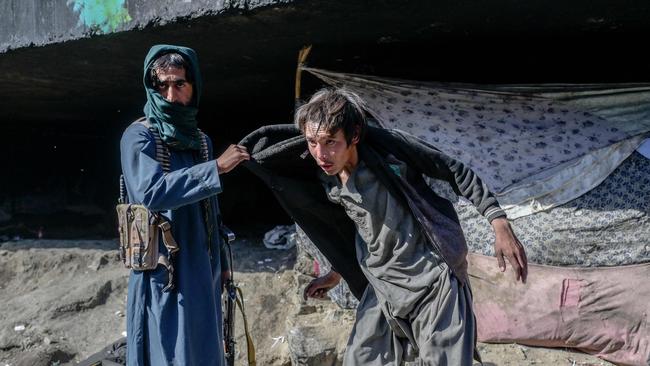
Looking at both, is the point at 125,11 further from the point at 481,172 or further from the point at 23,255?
the point at 23,255

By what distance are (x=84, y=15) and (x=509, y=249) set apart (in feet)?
10.2

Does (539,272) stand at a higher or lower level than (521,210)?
lower

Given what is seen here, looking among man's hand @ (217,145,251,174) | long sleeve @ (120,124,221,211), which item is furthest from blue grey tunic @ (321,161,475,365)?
long sleeve @ (120,124,221,211)

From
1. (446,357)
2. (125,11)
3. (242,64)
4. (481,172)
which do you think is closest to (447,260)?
(446,357)

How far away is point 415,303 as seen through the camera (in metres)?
2.33

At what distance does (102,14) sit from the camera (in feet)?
12.3

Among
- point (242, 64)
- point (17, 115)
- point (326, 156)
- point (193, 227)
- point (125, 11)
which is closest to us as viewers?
point (326, 156)

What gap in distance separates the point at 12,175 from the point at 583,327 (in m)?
7.07

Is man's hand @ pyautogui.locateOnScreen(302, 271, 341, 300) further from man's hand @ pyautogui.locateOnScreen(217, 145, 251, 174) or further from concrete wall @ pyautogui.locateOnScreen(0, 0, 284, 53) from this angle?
concrete wall @ pyautogui.locateOnScreen(0, 0, 284, 53)

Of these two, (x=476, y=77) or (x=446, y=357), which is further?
(x=476, y=77)

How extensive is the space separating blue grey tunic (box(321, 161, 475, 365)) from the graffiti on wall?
2027mm

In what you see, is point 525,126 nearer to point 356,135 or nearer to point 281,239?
point 356,135

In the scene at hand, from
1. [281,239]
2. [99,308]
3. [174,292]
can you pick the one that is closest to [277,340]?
[281,239]

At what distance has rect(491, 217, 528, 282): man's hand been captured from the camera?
2158 millimetres
